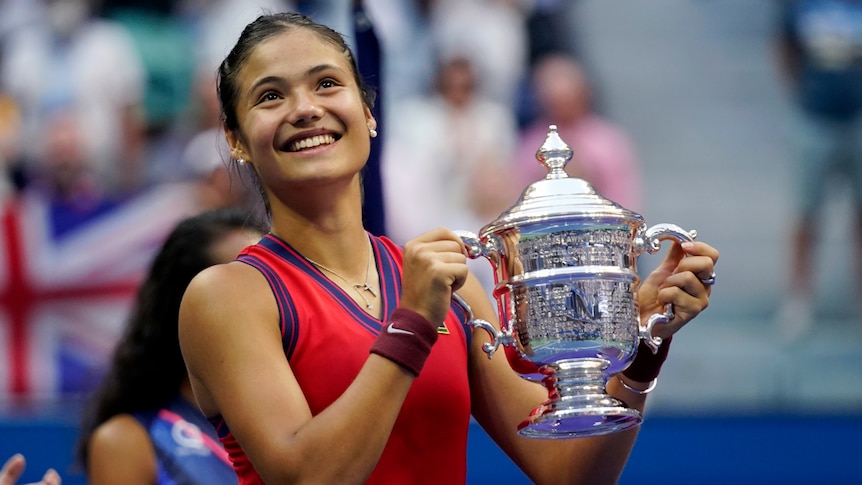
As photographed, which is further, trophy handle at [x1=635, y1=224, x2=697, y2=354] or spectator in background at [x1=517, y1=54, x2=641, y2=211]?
spectator in background at [x1=517, y1=54, x2=641, y2=211]

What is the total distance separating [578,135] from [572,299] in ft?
13.2

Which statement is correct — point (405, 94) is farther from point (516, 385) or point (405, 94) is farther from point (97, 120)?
point (516, 385)

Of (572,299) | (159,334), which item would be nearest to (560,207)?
(572,299)

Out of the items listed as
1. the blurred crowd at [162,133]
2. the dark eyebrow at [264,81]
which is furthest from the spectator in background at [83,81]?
the dark eyebrow at [264,81]

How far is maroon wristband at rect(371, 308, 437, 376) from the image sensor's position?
156 centimetres

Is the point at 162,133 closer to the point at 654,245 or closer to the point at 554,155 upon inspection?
the point at 554,155

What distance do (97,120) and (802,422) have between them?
116 inches

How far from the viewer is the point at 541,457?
185 centimetres

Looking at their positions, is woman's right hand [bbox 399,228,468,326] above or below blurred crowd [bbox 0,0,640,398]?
above

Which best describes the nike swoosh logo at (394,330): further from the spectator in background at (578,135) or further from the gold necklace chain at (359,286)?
the spectator in background at (578,135)

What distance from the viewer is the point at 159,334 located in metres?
2.72

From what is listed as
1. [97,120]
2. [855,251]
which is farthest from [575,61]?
[97,120]

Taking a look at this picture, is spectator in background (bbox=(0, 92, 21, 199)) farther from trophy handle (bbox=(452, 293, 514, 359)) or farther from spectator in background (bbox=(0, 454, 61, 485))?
trophy handle (bbox=(452, 293, 514, 359))

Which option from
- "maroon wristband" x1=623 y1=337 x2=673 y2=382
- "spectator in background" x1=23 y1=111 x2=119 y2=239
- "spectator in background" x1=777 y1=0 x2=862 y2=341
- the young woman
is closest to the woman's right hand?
the young woman
